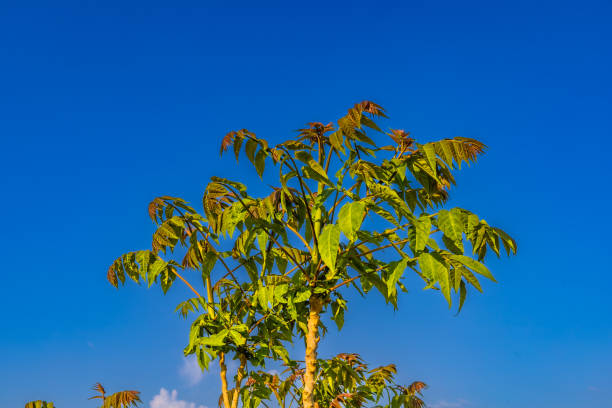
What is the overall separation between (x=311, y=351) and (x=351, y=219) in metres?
1.36

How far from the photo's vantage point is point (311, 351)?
163 inches

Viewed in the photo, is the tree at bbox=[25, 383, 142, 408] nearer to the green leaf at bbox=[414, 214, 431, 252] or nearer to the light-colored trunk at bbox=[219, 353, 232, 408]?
the light-colored trunk at bbox=[219, 353, 232, 408]

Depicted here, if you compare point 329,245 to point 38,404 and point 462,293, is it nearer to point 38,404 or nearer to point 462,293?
point 462,293

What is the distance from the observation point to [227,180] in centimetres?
405

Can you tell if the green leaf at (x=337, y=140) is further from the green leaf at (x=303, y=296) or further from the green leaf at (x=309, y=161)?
the green leaf at (x=303, y=296)

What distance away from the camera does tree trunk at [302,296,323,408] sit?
158 inches

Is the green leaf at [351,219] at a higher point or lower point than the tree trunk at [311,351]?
higher

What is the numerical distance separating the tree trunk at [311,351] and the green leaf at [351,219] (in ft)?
3.55

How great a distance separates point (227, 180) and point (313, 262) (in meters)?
0.94

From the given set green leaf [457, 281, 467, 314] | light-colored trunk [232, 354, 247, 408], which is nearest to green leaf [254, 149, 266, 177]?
green leaf [457, 281, 467, 314]

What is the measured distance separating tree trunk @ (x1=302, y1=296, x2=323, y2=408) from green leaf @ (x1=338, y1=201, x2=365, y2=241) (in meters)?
1.08

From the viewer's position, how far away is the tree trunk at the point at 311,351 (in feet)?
13.2

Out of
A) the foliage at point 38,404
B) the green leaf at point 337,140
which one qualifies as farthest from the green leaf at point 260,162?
the foliage at point 38,404

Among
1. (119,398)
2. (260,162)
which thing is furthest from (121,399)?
(260,162)
